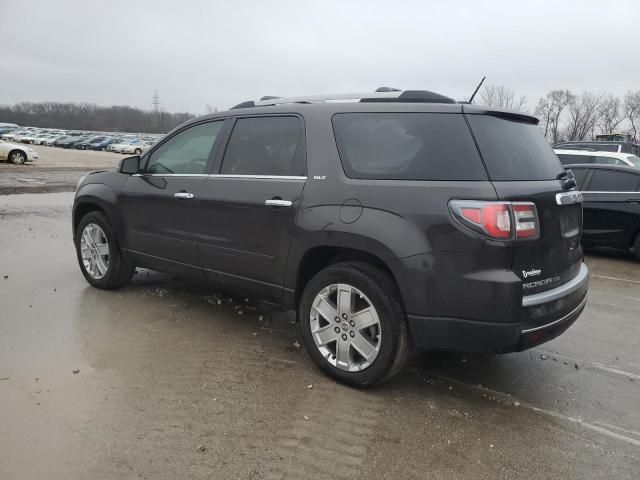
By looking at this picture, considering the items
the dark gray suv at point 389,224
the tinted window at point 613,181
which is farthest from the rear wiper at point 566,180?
the tinted window at point 613,181

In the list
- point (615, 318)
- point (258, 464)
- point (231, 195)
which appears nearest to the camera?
point (258, 464)

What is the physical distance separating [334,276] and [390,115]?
1120mm

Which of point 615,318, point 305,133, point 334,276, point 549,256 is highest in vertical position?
point 305,133

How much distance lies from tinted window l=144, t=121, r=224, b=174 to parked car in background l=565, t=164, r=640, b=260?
594 cm

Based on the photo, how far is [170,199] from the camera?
4.61 metres

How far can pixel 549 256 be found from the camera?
315 centimetres

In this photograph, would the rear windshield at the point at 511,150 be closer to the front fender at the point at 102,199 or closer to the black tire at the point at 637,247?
the front fender at the point at 102,199

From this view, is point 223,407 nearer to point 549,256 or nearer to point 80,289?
point 549,256

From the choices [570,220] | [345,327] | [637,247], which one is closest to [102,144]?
[637,247]

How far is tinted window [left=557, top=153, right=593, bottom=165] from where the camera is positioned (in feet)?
35.6

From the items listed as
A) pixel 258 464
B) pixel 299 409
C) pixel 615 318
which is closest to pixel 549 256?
pixel 299 409

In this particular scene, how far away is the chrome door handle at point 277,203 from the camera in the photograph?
3697 millimetres

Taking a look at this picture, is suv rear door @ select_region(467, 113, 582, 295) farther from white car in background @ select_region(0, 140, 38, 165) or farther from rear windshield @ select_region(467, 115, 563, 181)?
white car in background @ select_region(0, 140, 38, 165)

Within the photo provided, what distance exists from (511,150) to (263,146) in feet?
5.97
